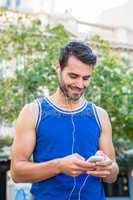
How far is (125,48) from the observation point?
1653cm

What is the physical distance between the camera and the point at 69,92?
6.85ft

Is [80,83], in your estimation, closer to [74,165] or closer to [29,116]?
[29,116]

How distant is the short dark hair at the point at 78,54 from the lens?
6.79 ft

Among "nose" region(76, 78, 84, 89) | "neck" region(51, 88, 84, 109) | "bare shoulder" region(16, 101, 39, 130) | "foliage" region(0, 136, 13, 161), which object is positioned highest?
"nose" region(76, 78, 84, 89)

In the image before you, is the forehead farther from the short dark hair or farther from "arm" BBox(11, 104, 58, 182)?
"arm" BBox(11, 104, 58, 182)

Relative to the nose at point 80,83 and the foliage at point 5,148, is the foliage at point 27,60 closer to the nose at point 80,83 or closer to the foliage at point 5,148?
the foliage at point 5,148

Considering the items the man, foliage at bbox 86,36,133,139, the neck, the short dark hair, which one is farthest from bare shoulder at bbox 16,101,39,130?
foliage at bbox 86,36,133,139

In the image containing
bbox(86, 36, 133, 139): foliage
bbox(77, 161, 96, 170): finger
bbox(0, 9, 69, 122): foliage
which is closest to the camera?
bbox(77, 161, 96, 170): finger

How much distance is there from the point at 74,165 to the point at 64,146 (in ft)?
0.69

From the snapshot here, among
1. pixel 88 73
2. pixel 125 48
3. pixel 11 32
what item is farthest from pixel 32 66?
pixel 88 73

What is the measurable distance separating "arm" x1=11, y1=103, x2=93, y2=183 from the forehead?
0.23m

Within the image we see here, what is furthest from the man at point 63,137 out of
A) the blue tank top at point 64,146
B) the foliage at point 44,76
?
the foliage at point 44,76

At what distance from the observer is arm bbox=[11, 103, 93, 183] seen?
6.05 feet

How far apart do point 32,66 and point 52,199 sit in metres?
8.90
